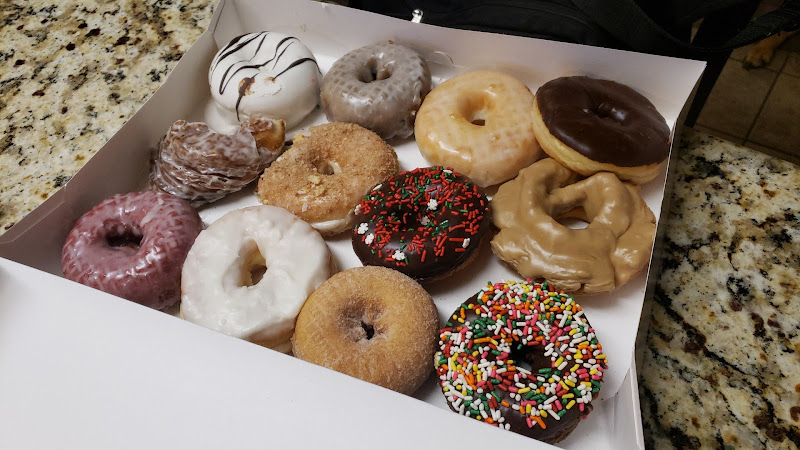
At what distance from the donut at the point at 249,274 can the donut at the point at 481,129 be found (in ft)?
1.35

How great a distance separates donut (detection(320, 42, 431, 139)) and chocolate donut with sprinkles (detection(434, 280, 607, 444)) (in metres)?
0.59

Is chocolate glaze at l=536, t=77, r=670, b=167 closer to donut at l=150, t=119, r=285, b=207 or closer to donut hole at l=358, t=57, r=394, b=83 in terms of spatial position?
donut hole at l=358, t=57, r=394, b=83

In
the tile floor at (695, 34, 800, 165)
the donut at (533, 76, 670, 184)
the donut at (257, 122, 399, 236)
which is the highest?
the donut at (533, 76, 670, 184)

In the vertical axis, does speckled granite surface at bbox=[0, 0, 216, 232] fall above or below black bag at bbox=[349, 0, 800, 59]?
below

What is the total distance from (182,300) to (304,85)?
702 mm

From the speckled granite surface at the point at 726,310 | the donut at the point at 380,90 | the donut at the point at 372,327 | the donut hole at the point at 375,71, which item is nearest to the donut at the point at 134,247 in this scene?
the donut at the point at 372,327

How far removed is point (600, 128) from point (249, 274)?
→ 0.90 meters

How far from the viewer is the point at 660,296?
117 centimetres

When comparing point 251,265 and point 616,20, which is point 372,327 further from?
point 616,20

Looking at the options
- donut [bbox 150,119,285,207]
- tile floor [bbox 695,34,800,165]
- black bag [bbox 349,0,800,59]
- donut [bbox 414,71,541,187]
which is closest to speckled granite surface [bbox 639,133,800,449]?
black bag [bbox 349,0,800,59]

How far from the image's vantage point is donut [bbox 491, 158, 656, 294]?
4.00 ft

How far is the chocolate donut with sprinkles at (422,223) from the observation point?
1.24 metres

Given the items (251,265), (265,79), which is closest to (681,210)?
(251,265)

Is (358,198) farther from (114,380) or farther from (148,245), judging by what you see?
(114,380)
